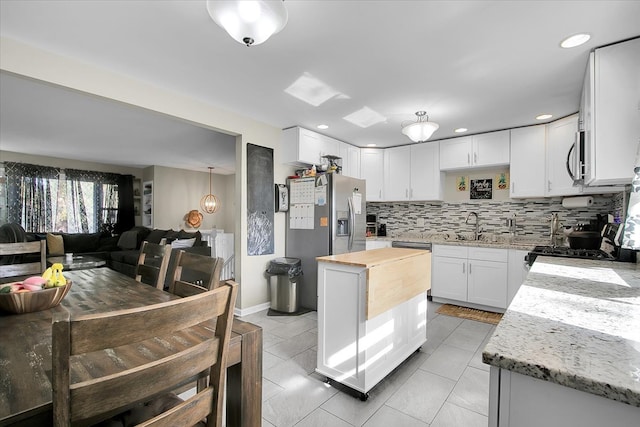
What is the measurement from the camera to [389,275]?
81.3 inches

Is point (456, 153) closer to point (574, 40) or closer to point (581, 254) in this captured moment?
point (581, 254)

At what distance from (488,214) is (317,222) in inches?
101

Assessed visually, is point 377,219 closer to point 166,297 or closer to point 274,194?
point 274,194

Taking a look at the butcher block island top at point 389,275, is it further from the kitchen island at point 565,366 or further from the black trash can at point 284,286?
the black trash can at point 284,286

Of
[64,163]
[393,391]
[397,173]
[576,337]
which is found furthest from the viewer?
[64,163]

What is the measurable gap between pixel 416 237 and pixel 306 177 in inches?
85.5

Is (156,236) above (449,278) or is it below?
above

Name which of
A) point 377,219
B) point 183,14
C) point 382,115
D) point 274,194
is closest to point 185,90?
point 183,14

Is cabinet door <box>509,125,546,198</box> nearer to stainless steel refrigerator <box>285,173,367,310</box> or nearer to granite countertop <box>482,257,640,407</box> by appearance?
stainless steel refrigerator <box>285,173,367,310</box>

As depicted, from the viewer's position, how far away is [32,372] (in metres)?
0.80

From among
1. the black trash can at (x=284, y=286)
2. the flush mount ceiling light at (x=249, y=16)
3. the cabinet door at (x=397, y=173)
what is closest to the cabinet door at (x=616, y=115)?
the flush mount ceiling light at (x=249, y=16)

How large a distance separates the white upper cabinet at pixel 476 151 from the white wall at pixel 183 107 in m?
2.41

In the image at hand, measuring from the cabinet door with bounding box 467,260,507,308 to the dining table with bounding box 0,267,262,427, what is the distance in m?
3.49

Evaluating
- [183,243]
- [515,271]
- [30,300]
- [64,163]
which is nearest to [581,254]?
[515,271]
